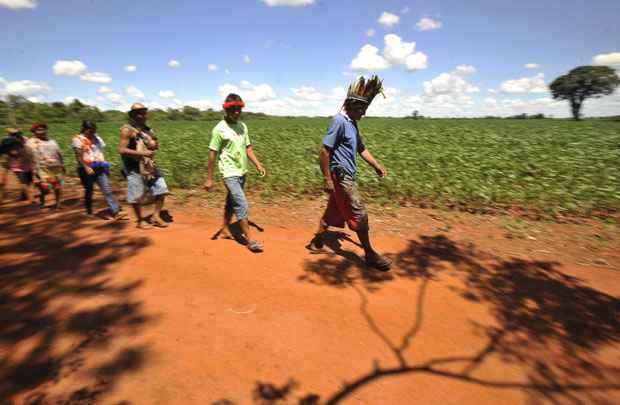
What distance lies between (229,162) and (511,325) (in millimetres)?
3667

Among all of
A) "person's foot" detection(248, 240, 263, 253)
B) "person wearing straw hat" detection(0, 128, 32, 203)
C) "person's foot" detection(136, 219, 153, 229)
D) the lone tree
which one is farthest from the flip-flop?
the lone tree

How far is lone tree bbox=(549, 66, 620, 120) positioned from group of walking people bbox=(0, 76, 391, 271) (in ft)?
281

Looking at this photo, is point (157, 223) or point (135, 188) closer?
point (135, 188)

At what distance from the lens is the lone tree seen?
67.5 metres

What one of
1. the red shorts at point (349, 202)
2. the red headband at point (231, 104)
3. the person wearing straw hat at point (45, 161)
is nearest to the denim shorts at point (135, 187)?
the red headband at point (231, 104)

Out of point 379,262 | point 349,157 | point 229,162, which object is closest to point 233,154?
point 229,162

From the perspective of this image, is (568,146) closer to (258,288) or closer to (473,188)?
(473,188)

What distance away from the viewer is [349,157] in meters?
3.80

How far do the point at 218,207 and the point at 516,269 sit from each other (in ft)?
17.4

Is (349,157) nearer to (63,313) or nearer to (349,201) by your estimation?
(349,201)

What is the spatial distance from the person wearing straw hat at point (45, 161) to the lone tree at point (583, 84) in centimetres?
8762

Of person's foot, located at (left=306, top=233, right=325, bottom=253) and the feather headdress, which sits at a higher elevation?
the feather headdress

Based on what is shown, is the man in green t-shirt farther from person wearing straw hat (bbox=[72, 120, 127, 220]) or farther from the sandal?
person wearing straw hat (bbox=[72, 120, 127, 220])

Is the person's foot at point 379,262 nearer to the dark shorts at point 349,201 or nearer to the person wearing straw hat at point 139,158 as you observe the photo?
the dark shorts at point 349,201
